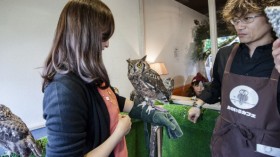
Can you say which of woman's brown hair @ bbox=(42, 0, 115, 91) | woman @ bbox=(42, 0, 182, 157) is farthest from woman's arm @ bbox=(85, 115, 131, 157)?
woman's brown hair @ bbox=(42, 0, 115, 91)

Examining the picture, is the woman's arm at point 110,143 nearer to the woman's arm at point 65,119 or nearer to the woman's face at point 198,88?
the woman's arm at point 65,119

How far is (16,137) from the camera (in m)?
0.69

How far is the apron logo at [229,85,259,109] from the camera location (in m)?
0.86

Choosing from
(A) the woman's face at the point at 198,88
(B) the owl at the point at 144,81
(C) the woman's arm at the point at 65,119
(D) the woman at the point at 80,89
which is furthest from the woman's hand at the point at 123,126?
(A) the woman's face at the point at 198,88

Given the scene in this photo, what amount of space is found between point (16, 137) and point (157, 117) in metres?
0.51

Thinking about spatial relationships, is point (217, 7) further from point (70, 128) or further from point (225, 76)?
point (70, 128)

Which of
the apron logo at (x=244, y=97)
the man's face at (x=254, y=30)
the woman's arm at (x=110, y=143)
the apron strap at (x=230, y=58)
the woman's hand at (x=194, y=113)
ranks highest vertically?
A: the man's face at (x=254, y=30)

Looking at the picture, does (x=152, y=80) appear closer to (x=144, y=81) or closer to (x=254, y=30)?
(x=144, y=81)

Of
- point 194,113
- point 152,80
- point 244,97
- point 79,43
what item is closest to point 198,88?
point 194,113

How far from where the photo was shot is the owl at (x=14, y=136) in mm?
684

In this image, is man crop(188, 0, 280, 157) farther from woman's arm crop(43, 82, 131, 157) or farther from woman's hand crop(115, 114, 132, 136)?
woman's arm crop(43, 82, 131, 157)

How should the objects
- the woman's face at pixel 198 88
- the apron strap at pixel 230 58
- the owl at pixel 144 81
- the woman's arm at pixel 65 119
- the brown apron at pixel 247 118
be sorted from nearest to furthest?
the woman's arm at pixel 65 119, the brown apron at pixel 247 118, the apron strap at pixel 230 58, the owl at pixel 144 81, the woman's face at pixel 198 88

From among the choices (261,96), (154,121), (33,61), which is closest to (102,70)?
(154,121)

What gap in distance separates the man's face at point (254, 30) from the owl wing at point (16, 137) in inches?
34.4
